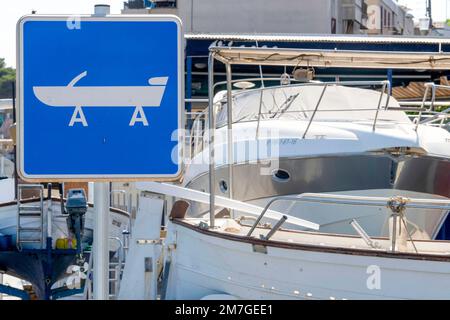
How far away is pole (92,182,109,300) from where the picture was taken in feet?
11.8

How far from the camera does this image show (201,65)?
28438mm

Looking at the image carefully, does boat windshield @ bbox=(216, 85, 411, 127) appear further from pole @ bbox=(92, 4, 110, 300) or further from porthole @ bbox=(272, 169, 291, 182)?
pole @ bbox=(92, 4, 110, 300)

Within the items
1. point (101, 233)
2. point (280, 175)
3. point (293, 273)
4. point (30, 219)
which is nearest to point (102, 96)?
point (101, 233)

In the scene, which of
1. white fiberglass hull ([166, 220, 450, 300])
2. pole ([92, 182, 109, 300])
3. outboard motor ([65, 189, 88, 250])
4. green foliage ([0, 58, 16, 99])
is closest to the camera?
pole ([92, 182, 109, 300])

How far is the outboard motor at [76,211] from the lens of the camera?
14.5 meters

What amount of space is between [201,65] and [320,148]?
17.7m

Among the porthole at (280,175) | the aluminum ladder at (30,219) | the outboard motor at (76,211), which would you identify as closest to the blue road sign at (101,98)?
the porthole at (280,175)

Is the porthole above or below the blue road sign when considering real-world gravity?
below

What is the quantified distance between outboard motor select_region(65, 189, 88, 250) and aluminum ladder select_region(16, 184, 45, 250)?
79 cm

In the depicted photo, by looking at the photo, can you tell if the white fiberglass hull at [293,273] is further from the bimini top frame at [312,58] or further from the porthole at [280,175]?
the porthole at [280,175]

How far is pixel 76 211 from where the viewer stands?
14562 millimetres

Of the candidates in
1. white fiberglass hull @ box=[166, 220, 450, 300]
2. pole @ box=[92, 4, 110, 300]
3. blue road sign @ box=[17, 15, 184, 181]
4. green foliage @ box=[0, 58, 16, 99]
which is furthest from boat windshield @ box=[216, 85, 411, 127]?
green foliage @ box=[0, 58, 16, 99]

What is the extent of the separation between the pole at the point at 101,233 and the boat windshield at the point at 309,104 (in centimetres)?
806

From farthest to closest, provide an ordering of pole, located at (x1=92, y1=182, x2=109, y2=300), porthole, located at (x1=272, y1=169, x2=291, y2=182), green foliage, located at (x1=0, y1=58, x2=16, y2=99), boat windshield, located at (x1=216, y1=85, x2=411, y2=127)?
1. green foliage, located at (x1=0, y1=58, x2=16, y2=99)
2. boat windshield, located at (x1=216, y1=85, x2=411, y2=127)
3. porthole, located at (x1=272, y1=169, x2=291, y2=182)
4. pole, located at (x1=92, y1=182, x2=109, y2=300)
